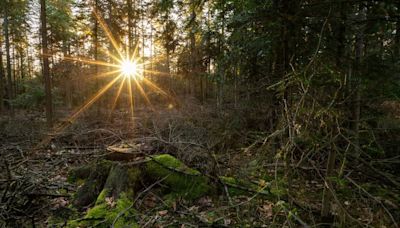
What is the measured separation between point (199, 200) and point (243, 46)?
370 centimetres

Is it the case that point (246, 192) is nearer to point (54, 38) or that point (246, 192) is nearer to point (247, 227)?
point (247, 227)

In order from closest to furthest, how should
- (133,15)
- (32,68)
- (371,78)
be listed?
1. (371,78)
2. (133,15)
3. (32,68)

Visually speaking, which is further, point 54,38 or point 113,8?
point 54,38

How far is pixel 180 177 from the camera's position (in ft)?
13.8

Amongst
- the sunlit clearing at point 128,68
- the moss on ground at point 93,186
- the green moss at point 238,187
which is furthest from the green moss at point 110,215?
the sunlit clearing at point 128,68

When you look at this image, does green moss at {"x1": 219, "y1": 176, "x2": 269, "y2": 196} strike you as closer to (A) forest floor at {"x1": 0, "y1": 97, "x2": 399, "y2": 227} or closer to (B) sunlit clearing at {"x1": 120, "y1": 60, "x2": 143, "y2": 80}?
(A) forest floor at {"x1": 0, "y1": 97, "x2": 399, "y2": 227}

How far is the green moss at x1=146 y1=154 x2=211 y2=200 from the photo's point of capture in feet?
13.4

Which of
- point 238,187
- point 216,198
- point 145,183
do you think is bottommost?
point 216,198

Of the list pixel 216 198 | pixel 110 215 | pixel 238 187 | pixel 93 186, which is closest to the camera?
pixel 110 215

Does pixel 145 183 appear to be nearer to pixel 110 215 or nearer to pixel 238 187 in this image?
pixel 110 215

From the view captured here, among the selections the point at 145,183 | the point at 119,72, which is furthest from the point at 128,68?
the point at 145,183

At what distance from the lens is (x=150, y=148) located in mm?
5215

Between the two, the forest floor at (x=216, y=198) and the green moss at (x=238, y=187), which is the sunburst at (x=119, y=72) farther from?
the green moss at (x=238, y=187)

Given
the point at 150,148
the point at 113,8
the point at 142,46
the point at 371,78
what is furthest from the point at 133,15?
the point at 371,78
